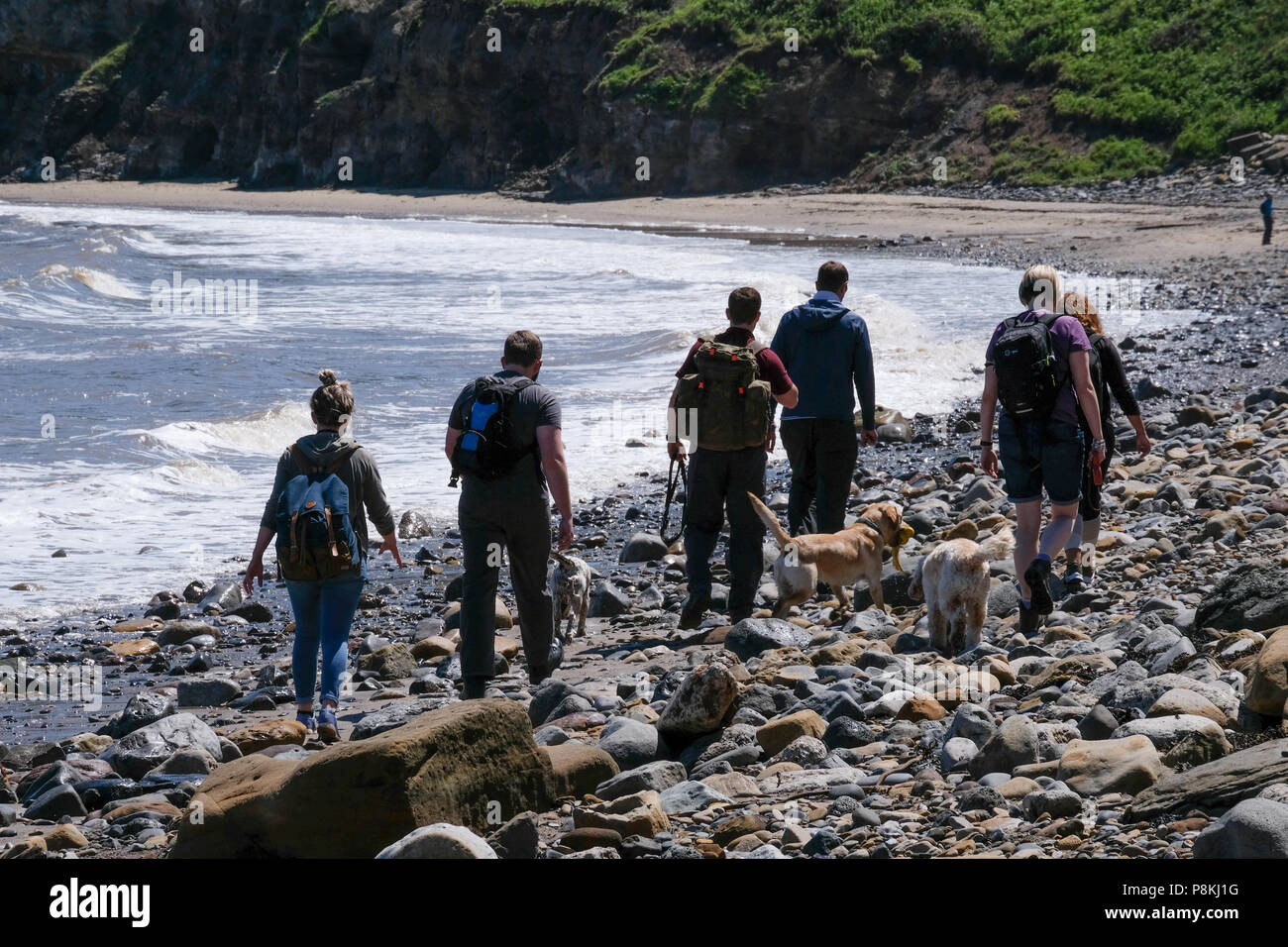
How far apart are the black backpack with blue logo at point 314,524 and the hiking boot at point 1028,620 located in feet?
10.1

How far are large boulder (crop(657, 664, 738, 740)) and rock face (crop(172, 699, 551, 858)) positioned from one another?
92 centimetres

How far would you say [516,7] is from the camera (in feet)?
217

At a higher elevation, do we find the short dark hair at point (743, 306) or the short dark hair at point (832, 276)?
the short dark hair at point (832, 276)

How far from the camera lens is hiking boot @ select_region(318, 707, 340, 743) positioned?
6.18m

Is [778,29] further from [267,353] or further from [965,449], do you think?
[965,449]

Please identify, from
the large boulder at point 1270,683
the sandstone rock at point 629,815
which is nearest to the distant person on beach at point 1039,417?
the large boulder at point 1270,683

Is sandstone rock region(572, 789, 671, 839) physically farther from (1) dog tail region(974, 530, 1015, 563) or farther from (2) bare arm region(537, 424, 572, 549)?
(1) dog tail region(974, 530, 1015, 563)

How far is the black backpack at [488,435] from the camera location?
6.16m

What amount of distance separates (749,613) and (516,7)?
62863mm

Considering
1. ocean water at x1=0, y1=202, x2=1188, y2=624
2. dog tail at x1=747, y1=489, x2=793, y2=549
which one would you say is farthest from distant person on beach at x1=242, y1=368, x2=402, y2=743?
ocean water at x1=0, y1=202, x2=1188, y2=624

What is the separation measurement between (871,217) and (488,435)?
129ft

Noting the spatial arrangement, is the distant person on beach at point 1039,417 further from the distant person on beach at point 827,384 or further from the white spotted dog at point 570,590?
the white spotted dog at point 570,590

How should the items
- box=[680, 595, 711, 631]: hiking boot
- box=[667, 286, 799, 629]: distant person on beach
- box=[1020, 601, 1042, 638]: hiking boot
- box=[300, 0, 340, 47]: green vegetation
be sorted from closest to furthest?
1. box=[1020, 601, 1042, 638]: hiking boot
2. box=[667, 286, 799, 629]: distant person on beach
3. box=[680, 595, 711, 631]: hiking boot
4. box=[300, 0, 340, 47]: green vegetation

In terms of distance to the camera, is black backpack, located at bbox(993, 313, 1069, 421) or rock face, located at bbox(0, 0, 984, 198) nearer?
black backpack, located at bbox(993, 313, 1069, 421)
